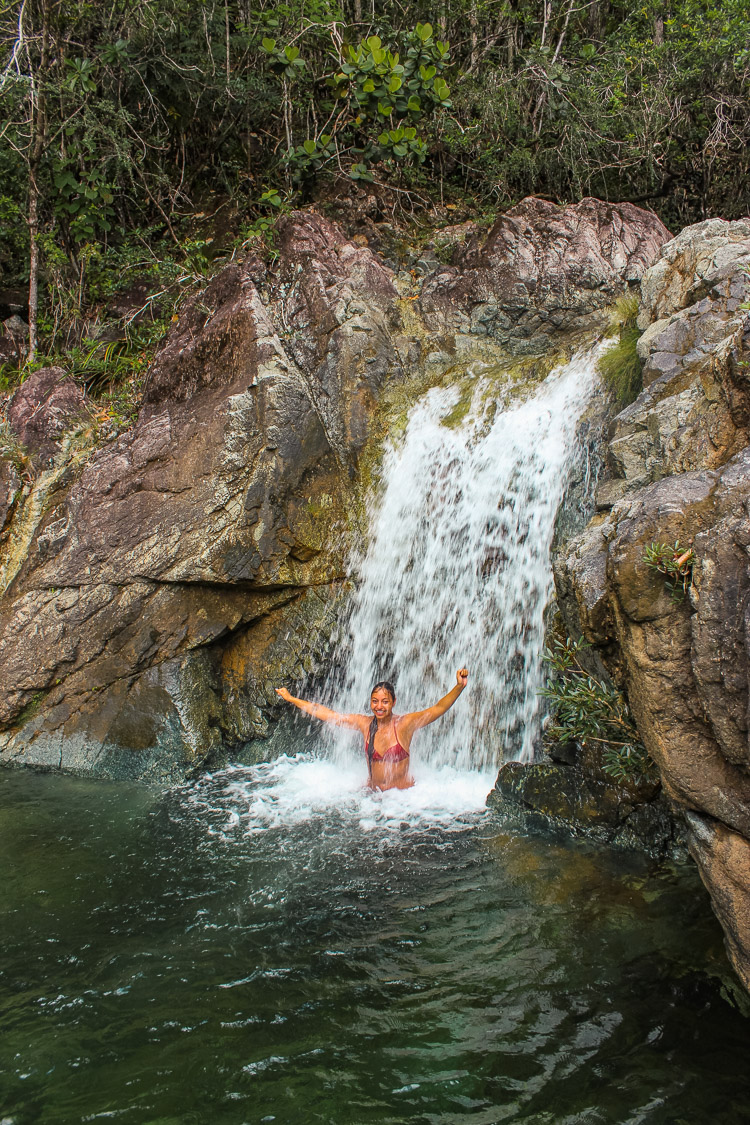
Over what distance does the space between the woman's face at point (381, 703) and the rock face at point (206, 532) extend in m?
1.41

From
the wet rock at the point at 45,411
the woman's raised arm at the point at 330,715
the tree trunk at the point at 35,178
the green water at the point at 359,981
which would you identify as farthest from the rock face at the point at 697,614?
the tree trunk at the point at 35,178

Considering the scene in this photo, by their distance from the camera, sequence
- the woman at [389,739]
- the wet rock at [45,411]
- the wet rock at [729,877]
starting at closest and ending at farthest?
the wet rock at [729,877]
the woman at [389,739]
the wet rock at [45,411]

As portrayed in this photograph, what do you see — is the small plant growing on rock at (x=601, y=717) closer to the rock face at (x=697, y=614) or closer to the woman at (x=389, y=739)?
the rock face at (x=697, y=614)

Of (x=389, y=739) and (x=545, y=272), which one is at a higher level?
(x=545, y=272)

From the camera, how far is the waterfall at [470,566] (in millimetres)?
6531

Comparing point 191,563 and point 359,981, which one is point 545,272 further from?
point 359,981

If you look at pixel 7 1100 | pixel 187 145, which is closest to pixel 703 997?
pixel 7 1100

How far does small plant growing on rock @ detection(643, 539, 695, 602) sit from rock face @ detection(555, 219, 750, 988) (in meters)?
0.04

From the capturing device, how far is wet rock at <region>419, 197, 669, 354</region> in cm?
849

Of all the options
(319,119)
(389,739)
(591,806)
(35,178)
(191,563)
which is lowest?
(591,806)

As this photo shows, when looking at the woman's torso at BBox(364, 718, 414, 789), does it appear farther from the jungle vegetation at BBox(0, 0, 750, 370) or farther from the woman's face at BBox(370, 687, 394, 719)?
the jungle vegetation at BBox(0, 0, 750, 370)

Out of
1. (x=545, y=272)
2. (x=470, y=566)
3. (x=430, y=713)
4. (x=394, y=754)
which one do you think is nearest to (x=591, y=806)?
(x=430, y=713)

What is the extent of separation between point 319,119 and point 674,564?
10.7 m

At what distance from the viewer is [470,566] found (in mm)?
6988
